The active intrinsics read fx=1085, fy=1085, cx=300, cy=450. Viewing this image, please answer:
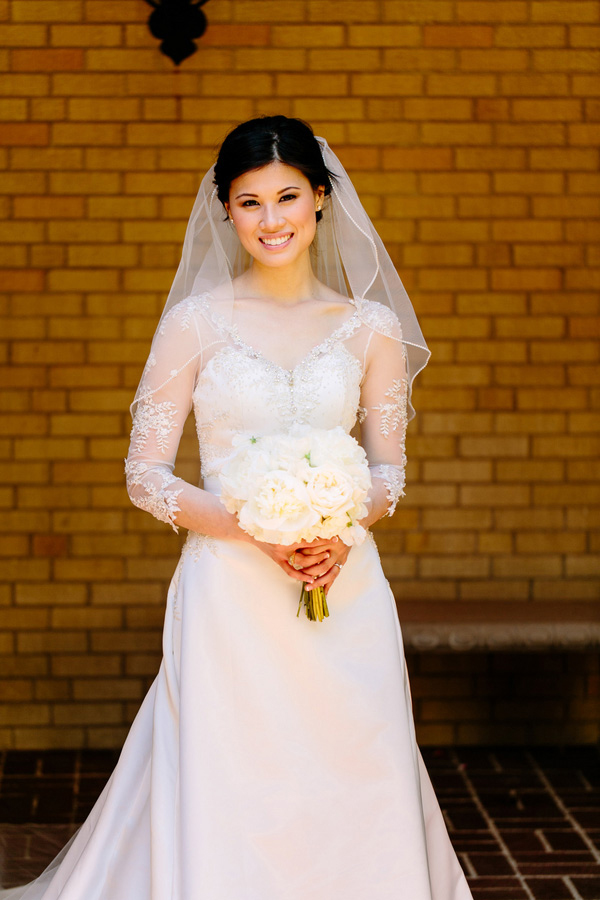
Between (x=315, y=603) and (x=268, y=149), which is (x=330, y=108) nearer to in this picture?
(x=268, y=149)

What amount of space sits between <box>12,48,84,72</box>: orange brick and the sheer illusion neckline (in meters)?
2.71

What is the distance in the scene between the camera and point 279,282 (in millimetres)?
3334

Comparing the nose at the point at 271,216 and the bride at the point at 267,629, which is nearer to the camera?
the bride at the point at 267,629

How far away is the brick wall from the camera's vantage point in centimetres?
543

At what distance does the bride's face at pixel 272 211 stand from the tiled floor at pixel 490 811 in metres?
2.43

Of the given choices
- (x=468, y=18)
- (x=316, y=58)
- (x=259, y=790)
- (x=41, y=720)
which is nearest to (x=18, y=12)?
(x=316, y=58)

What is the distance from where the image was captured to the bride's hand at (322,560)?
2838mm

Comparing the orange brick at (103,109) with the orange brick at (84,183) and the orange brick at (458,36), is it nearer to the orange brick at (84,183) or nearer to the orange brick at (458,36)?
the orange brick at (84,183)

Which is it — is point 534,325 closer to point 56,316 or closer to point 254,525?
point 56,316

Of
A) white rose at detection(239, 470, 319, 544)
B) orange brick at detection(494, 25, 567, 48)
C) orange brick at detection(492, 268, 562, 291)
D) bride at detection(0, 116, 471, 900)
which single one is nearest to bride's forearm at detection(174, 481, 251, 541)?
bride at detection(0, 116, 471, 900)

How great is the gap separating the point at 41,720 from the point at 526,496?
277cm

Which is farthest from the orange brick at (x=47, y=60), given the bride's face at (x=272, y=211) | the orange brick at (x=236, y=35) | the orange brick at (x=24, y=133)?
the bride's face at (x=272, y=211)

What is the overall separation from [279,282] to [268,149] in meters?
0.41

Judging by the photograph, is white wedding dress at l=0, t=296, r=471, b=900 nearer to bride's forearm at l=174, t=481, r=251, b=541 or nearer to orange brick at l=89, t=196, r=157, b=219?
bride's forearm at l=174, t=481, r=251, b=541
